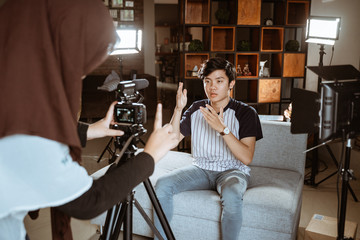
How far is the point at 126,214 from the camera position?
1.41m

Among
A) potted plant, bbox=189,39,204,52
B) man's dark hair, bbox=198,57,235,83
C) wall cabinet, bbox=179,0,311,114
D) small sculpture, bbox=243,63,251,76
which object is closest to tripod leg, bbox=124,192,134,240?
man's dark hair, bbox=198,57,235,83

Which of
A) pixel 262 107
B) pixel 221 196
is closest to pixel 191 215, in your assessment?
pixel 221 196

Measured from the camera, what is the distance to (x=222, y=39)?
4.24 metres

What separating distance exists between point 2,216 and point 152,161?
1.33 feet

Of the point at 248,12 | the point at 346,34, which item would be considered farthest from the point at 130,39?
the point at 346,34

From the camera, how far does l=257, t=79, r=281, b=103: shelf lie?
14.1ft

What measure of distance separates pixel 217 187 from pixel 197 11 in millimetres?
2534

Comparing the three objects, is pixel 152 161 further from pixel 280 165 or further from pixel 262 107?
pixel 262 107

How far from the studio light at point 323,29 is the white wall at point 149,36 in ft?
13.9

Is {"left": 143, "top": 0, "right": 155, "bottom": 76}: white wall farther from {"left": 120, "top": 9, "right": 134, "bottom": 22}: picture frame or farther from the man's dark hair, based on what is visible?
the man's dark hair

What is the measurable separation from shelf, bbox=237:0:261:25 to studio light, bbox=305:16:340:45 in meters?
0.82

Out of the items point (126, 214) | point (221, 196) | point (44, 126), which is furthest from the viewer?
point (221, 196)

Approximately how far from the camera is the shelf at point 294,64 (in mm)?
4293

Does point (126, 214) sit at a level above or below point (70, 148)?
below
